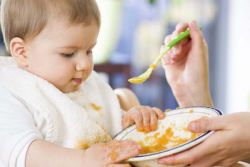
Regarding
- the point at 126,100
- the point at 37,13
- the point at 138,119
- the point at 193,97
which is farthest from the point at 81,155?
the point at 193,97

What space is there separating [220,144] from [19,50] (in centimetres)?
52

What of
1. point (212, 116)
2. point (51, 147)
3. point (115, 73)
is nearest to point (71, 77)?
point (51, 147)

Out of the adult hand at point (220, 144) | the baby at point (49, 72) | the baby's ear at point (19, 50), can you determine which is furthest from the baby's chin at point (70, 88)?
the adult hand at point (220, 144)

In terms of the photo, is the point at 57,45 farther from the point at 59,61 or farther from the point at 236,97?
the point at 236,97

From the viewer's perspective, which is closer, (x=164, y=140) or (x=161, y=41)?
(x=164, y=140)

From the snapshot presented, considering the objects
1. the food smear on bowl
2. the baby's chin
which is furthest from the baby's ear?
the food smear on bowl

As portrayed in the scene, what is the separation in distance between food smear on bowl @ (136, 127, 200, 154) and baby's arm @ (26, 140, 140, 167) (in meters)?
0.16

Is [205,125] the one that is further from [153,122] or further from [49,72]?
[49,72]

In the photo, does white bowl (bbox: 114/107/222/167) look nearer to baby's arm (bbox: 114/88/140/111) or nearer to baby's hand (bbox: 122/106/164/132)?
baby's hand (bbox: 122/106/164/132)

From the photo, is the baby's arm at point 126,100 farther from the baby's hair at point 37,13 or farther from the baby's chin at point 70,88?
the baby's hair at point 37,13

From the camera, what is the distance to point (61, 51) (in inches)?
41.4

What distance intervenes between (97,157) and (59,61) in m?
0.28

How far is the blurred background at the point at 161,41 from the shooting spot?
3.59 metres

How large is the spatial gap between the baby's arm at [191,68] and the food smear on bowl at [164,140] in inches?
16.5
